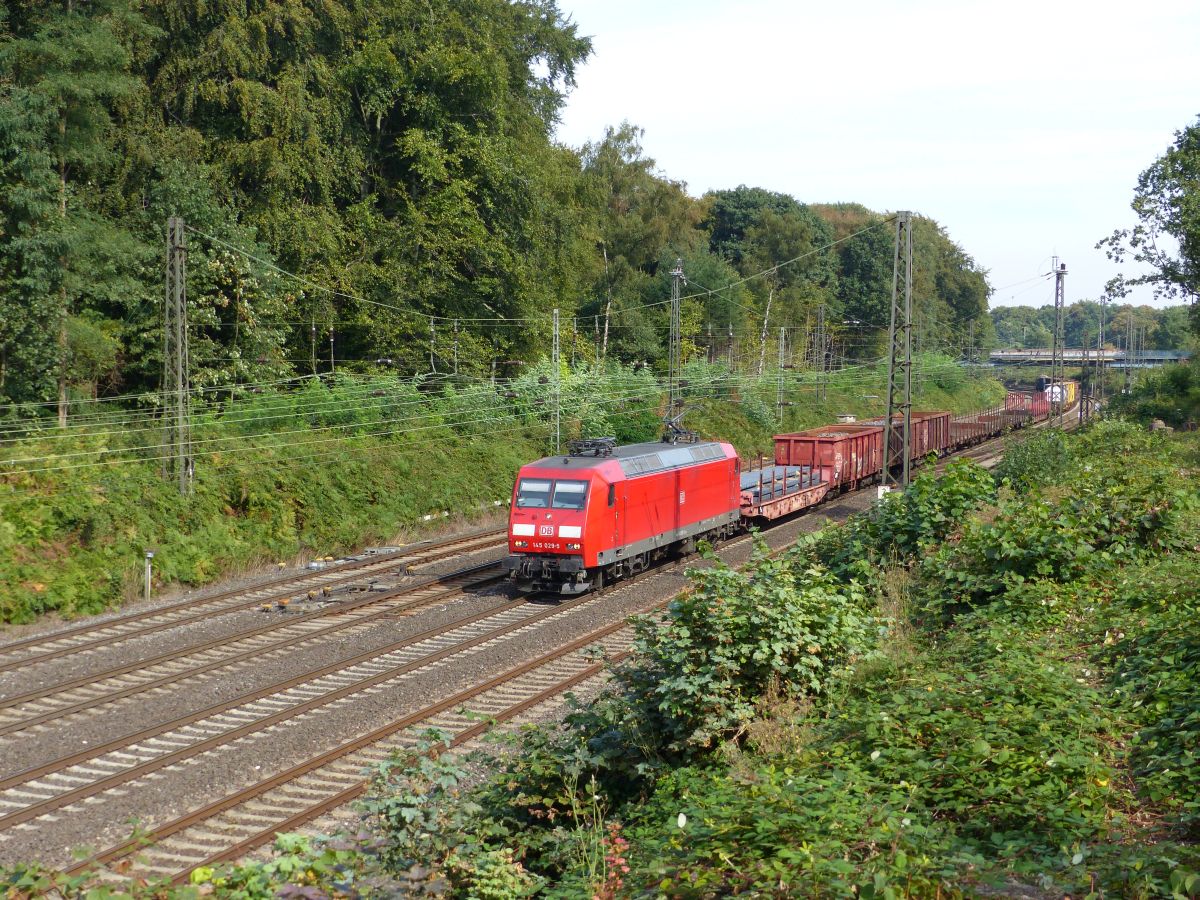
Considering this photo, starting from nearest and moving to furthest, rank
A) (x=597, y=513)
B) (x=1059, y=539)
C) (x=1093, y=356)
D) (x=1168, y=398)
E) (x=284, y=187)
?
(x=1059, y=539) → (x=597, y=513) → (x=284, y=187) → (x=1168, y=398) → (x=1093, y=356)

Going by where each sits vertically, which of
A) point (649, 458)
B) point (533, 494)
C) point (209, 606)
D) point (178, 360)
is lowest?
point (209, 606)

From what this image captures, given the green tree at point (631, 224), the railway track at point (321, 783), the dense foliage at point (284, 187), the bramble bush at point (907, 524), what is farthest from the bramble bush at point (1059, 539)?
the green tree at point (631, 224)

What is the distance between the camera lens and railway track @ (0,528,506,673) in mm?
16719

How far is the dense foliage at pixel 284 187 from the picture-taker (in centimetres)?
2550

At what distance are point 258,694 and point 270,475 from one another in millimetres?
12402

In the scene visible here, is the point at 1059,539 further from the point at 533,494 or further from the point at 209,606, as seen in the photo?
the point at 209,606

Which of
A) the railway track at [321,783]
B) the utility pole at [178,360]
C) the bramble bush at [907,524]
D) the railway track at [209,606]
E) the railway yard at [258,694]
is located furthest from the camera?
the utility pole at [178,360]

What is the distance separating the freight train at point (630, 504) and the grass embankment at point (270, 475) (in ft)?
23.8

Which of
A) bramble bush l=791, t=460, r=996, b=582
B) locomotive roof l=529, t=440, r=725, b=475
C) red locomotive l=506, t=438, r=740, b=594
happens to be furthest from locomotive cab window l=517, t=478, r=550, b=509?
bramble bush l=791, t=460, r=996, b=582

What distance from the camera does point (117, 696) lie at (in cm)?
1391

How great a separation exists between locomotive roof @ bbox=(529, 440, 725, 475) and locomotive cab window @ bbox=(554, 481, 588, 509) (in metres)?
0.48

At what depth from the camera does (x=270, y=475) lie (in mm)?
25500

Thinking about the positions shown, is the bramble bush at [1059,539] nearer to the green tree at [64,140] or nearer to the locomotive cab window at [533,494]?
the locomotive cab window at [533,494]

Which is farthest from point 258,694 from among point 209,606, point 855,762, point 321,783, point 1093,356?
point 1093,356
